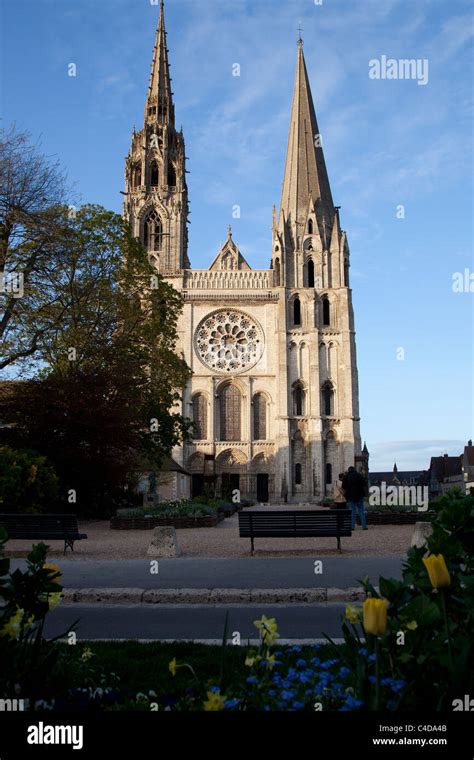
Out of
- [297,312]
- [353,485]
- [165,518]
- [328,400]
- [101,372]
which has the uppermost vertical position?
[297,312]

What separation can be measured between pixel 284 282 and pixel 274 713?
175 ft

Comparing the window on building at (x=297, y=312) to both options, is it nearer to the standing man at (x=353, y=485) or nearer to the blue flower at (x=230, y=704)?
the standing man at (x=353, y=485)

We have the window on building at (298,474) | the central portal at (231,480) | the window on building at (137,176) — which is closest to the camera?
the central portal at (231,480)

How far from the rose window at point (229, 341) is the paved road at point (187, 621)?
46329mm

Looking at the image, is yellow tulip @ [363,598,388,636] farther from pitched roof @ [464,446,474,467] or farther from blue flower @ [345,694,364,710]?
pitched roof @ [464,446,474,467]

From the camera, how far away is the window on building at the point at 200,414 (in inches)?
2076

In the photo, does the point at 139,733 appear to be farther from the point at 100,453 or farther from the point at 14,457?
the point at 100,453

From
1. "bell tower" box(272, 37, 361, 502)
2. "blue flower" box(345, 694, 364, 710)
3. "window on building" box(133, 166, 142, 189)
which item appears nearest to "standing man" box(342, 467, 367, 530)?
"blue flower" box(345, 694, 364, 710)

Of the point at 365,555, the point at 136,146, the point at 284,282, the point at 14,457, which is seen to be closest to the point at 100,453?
the point at 14,457

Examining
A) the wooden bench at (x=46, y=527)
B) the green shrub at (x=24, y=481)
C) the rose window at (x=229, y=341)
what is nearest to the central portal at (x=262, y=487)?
the rose window at (x=229, y=341)

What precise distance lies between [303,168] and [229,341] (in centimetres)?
1698

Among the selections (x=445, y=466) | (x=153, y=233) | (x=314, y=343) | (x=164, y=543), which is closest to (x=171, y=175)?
(x=153, y=233)

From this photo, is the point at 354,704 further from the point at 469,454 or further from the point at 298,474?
the point at 469,454

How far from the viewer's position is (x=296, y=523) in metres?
12.2
